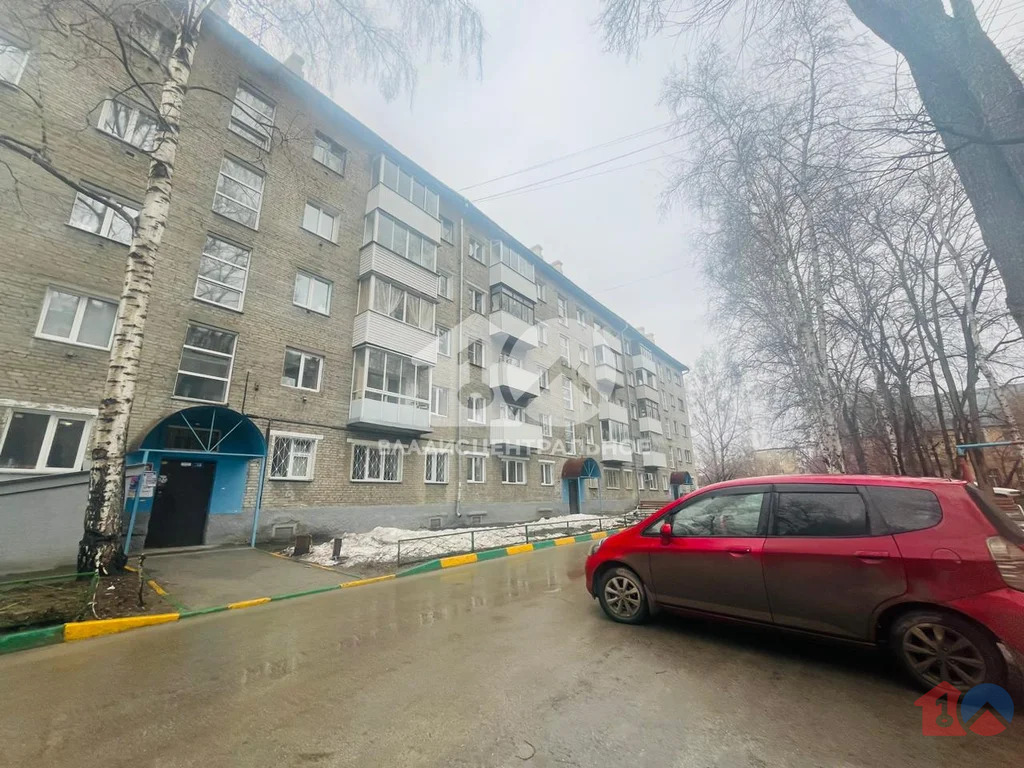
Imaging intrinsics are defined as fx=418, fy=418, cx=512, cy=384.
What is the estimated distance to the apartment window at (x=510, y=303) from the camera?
22250 mm

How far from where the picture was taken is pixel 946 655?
297 centimetres

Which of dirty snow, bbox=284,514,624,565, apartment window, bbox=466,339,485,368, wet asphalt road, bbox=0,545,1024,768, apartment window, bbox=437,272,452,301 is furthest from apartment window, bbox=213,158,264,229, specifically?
wet asphalt road, bbox=0,545,1024,768

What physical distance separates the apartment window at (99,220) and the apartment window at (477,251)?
1388 centimetres

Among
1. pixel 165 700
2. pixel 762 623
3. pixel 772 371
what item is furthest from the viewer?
pixel 772 371

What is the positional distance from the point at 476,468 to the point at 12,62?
17781 millimetres

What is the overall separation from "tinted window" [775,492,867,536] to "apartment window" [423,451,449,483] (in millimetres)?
14093

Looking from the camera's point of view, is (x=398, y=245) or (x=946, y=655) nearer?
(x=946, y=655)

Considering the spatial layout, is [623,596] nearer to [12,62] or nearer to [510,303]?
[12,62]

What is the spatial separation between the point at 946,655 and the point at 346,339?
612 inches

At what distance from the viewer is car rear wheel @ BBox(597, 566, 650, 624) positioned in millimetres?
4562

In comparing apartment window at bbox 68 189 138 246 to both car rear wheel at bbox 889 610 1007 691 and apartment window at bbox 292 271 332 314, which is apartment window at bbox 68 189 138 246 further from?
car rear wheel at bbox 889 610 1007 691

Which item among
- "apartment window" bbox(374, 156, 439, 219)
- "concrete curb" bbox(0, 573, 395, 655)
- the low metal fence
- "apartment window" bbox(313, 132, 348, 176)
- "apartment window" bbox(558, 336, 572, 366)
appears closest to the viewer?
"concrete curb" bbox(0, 573, 395, 655)

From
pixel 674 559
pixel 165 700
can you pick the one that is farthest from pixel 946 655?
pixel 165 700

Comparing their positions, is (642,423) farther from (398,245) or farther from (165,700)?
(165,700)
